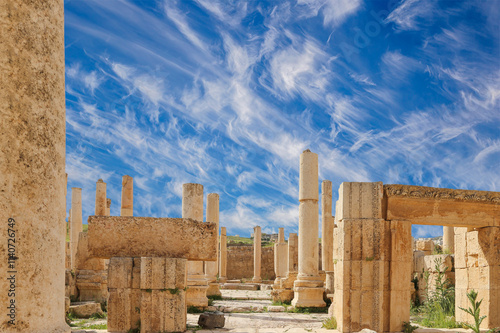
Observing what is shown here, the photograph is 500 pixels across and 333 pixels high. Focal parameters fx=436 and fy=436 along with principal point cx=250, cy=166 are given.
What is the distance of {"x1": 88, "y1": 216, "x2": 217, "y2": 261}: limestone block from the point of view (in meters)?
7.95

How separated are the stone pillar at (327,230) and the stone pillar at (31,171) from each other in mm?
15892

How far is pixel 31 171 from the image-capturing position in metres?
2.76

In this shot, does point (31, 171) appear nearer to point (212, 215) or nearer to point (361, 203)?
point (361, 203)

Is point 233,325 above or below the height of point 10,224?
below

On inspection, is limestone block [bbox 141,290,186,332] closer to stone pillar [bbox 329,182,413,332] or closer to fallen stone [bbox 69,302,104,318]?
stone pillar [bbox 329,182,413,332]

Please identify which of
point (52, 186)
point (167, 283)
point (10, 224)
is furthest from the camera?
point (167, 283)

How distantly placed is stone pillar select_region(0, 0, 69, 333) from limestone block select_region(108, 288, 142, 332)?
4.85 metres

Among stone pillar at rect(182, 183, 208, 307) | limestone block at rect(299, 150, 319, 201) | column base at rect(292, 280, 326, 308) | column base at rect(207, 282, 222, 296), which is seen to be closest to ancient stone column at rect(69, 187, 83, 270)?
column base at rect(207, 282, 222, 296)

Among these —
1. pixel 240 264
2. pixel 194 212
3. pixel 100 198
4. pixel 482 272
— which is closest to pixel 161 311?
pixel 194 212

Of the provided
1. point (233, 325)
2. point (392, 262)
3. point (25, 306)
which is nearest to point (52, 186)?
point (25, 306)

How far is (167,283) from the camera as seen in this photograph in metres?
7.61

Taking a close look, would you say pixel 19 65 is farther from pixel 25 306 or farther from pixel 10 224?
pixel 25 306

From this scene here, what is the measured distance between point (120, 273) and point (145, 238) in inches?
29.1

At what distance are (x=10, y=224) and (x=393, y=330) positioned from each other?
7.64 metres
